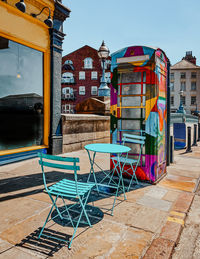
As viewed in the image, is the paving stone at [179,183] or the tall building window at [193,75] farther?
the tall building window at [193,75]

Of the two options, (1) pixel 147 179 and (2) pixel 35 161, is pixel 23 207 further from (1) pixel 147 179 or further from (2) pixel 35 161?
(2) pixel 35 161

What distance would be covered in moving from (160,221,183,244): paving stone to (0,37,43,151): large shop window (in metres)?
5.25

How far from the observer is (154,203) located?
3727 millimetres

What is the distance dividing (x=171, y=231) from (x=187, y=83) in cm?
4893

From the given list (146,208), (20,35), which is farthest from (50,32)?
(146,208)

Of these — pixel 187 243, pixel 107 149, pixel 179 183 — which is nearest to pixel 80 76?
pixel 179 183

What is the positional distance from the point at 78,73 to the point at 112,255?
3838 cm

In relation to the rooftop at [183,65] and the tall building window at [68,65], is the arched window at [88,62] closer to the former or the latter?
the tall building window at [68,65]

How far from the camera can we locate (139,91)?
4883mm

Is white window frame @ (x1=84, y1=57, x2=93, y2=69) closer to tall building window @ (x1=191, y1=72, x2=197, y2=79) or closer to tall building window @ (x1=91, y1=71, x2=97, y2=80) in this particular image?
tall building window @ (x1=91, y1=71, x2=97, y2=80)

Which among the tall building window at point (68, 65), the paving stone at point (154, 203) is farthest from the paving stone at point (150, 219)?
the tall building window at point (68, 65)

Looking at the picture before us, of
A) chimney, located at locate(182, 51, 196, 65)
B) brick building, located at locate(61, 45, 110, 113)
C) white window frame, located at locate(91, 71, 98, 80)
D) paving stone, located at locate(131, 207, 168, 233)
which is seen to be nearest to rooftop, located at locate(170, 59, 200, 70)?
chimney, located at locate(182, 51, 196, 65)

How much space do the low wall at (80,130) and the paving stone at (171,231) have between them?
18.8ft

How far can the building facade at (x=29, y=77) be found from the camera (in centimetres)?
649
